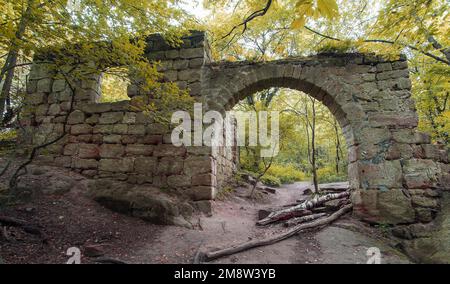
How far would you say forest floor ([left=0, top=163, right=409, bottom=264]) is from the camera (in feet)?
10.7

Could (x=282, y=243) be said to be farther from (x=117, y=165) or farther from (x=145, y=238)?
(x=117, y=165)

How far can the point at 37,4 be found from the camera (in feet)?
9.20

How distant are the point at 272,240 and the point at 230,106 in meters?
2.70

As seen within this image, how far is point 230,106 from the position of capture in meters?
5.30

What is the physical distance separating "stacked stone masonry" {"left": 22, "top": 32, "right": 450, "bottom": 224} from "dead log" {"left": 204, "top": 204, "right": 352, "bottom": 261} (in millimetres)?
370

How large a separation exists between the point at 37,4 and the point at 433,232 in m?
6.17

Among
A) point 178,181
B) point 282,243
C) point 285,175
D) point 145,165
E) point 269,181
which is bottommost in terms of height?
point 282,243

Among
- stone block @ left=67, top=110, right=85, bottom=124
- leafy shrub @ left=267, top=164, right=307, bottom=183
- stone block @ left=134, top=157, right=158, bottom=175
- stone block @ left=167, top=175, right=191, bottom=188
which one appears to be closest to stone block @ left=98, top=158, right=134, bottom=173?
stone block @ left=134, top=157, right=158, bottom=175

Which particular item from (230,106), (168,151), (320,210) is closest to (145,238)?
(168,151)

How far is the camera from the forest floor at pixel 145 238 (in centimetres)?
326

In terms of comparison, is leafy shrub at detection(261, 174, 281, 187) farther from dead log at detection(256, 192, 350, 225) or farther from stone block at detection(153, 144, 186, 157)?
stone block at detection(153, 144, 186, 157)

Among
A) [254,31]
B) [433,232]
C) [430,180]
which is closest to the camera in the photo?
[433,232]
